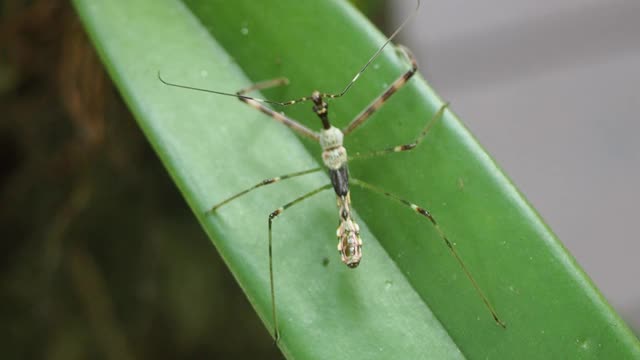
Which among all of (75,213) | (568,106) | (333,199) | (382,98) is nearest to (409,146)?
(382,98)

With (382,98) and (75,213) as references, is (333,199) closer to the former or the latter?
(382,98)

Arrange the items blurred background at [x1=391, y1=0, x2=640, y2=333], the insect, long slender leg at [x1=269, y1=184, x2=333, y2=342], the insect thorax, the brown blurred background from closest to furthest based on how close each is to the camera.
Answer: long slender leg at [x1=269, y1=184, x2=333, y2=342]
the insect
the insect thorax
the brown blurred background
blurred background at [x1=391, y1=0, x2=640, y2=333]

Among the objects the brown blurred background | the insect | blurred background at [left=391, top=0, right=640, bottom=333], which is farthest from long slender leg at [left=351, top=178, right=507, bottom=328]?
blurred background at [left=391, top=0, right=640, bottom=333]

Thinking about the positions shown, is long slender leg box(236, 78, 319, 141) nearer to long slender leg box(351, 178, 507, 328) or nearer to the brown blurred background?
long slender leg box(351, 178, 507, 328)

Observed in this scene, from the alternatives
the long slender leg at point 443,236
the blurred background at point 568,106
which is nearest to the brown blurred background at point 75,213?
the long slender leg at point 443,236

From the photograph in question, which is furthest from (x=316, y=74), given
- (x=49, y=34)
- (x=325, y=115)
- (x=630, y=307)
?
(x=630, y=307)

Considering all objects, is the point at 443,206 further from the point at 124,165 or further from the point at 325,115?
the point at 124,165
